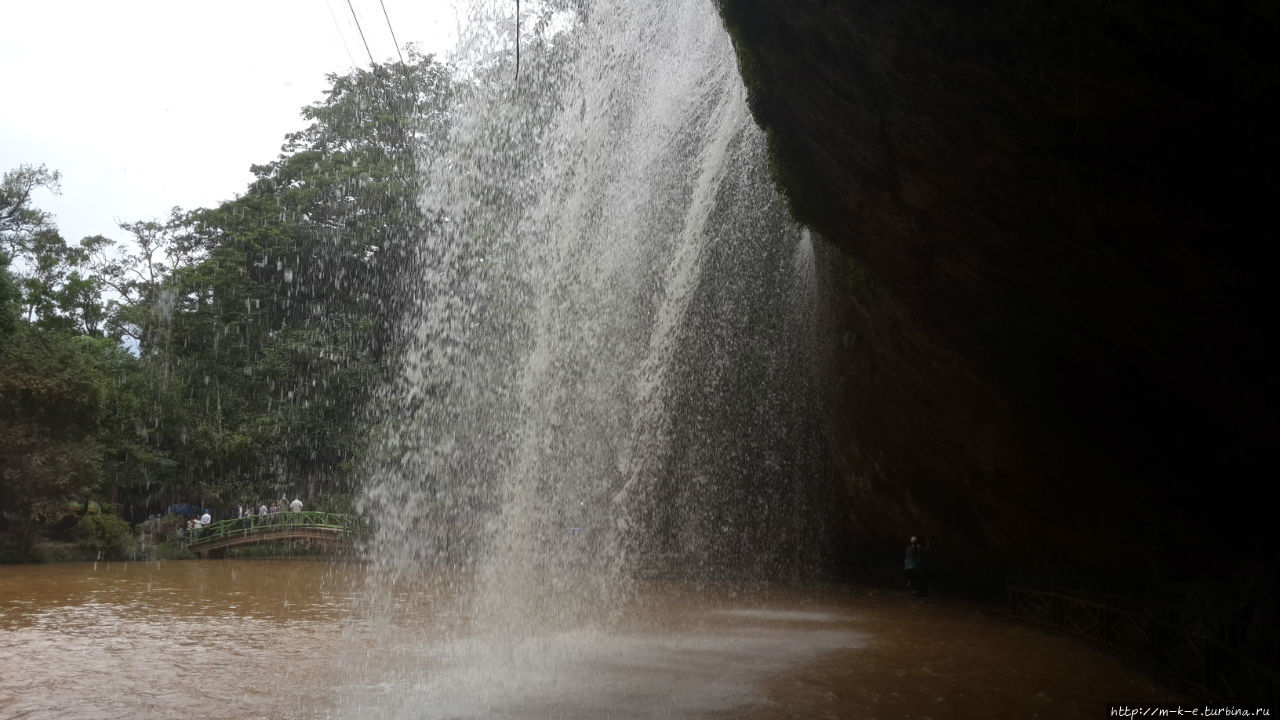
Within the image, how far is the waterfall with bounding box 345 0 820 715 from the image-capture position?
13.6 meters

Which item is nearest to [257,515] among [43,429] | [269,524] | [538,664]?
[269,524]

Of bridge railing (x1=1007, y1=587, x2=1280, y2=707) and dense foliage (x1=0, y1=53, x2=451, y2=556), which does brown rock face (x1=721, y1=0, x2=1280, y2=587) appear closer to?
bridge railing (x1=1007, y1=587, x2=1280, y2=707)

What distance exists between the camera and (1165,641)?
26.8 feet

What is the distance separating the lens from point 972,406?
10750mm

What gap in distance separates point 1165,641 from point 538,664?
20.3ft

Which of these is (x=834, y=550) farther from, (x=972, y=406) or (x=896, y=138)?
(x=896, y=138)

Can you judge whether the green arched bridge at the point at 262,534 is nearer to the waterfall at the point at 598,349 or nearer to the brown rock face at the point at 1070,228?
the waterfall at the point at 598,349

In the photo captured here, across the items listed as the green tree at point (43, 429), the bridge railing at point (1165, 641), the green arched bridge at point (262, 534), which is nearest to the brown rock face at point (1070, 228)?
the bridge railing at point (1165, 641)

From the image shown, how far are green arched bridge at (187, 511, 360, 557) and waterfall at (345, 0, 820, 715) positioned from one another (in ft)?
5.37

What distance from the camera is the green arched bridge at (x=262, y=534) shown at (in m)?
25.3

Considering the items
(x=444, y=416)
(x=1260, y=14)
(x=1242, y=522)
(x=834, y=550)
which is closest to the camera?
(x=1260, y=14)

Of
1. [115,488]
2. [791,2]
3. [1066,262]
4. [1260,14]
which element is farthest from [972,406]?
[115,488]

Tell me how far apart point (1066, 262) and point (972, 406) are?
4572mm

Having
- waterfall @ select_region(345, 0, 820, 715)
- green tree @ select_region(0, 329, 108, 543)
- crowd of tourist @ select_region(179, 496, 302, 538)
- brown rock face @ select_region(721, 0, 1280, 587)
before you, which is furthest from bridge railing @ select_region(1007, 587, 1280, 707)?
green tree @ select_region(0, 329, 108, 543)
